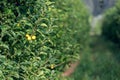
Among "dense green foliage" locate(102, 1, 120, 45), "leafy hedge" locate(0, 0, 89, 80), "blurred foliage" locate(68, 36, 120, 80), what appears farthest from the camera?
"dense green foliage" locate(102, 1, 120, 45)

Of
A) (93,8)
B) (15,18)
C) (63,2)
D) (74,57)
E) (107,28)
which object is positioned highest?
(15,18)

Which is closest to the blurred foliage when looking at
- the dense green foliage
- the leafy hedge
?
the dense green foliage

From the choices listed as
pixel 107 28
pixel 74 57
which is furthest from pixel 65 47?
pixel 107 28

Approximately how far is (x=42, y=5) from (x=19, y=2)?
0.36 m

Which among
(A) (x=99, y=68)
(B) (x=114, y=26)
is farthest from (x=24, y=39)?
(B) (x=114, y=26)

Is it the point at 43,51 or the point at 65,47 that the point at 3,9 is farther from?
the point at 65,47

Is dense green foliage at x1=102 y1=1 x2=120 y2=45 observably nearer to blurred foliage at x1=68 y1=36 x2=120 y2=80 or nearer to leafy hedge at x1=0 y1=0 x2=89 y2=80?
blurred foliage at x1=68 y1=36 x2=120 y2=80

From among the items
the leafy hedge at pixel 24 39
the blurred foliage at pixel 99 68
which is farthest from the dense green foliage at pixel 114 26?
the leafy hedge at pixel 24 39

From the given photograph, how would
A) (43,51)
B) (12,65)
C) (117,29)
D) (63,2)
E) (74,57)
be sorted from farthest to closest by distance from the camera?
(117,29), (63,2), (74,57), (43,51), (12,65)

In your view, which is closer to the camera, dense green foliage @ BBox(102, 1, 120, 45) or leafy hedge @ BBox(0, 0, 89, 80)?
leafy hedge @ BBox(0, 0, 89, 80)

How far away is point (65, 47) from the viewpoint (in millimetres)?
7496

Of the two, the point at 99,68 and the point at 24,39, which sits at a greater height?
the point at 24,39

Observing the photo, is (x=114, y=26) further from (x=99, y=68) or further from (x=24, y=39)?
(x=24, y=39)

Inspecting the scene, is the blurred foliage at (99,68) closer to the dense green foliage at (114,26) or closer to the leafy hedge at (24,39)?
the dense green foliage at (114,26)
